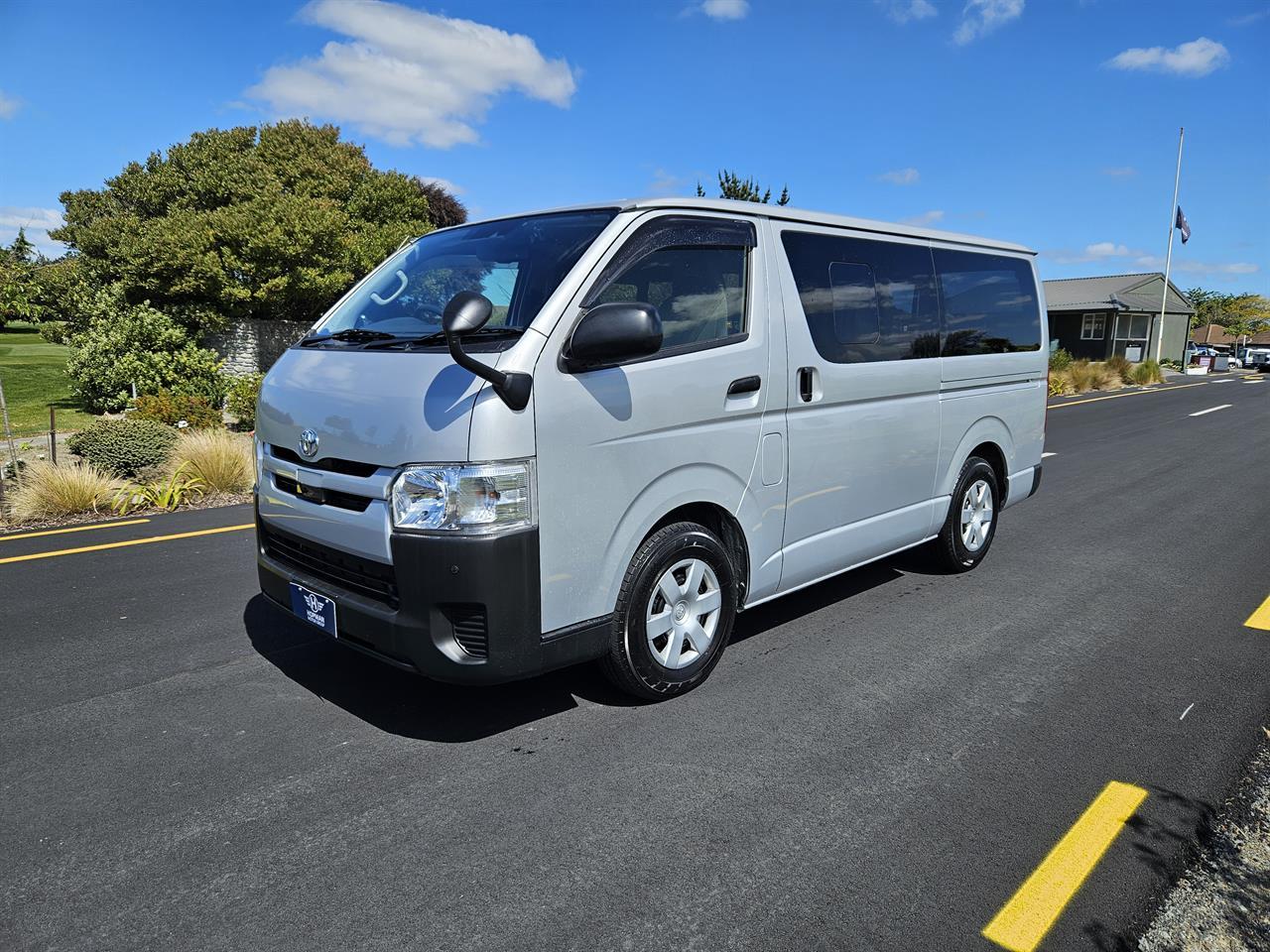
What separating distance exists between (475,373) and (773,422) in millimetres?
1615

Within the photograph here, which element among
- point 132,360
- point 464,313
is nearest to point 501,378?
point 464,313

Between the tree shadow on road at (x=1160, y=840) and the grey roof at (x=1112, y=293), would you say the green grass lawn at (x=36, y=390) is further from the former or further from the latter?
the grey roof at (x=1112, y=293)

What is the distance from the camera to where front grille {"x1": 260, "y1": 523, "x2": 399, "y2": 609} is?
10.5 ft

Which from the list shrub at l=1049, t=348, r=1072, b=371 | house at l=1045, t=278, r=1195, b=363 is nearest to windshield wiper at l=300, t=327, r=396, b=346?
shrub at l=1049, t=348, r=1072, b=371

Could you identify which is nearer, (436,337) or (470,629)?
(470,629)

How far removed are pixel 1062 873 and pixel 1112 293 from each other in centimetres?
5637

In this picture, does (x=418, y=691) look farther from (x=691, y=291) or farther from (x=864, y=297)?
(x=864, y=297)

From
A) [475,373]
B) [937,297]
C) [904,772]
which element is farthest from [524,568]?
[937,297]

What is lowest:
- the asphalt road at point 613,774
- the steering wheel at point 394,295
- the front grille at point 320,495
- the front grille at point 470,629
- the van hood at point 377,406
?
the asphalt road at point 613,774

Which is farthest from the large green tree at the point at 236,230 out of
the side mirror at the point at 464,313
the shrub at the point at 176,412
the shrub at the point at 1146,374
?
the shrub at the point at 1146,374

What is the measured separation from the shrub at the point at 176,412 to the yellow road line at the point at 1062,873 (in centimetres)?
1229

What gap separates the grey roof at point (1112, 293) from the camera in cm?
4841

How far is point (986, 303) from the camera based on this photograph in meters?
5.65

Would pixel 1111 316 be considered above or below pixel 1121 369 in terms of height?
above
